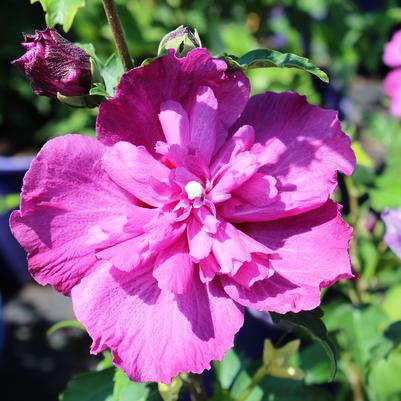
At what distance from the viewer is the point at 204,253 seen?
58 centimetres

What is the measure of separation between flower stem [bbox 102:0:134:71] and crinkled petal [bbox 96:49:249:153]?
8cm

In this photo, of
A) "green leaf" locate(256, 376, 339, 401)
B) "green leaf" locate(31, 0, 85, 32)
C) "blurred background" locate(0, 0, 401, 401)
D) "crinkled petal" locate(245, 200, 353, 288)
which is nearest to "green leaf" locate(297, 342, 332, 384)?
"blurred background" locate(0, 0, 401, 401)

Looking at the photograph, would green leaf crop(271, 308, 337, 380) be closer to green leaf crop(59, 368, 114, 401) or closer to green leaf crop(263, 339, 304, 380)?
green leaf crop(263, 339, 304, 380)

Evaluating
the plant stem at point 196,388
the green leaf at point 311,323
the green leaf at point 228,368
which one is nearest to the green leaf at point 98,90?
the green leaf at point 311,323

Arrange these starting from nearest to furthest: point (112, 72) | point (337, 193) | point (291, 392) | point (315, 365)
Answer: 1. point (112, 72)
2. point (291, 392)
3. point (315, 365)
4. point (337, 193)

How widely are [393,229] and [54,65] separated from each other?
54cm

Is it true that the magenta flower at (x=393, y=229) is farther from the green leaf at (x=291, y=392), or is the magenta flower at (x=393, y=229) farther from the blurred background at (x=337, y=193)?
the green leaf at (x=291, y=392)

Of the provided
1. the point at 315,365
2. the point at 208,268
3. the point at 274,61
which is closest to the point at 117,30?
the point at 274,61

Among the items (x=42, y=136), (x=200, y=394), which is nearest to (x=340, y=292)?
(x=200, y=394)

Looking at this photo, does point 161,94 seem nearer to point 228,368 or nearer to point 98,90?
point 98,90

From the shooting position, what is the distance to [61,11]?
643 mm

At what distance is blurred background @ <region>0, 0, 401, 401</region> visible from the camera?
108cm

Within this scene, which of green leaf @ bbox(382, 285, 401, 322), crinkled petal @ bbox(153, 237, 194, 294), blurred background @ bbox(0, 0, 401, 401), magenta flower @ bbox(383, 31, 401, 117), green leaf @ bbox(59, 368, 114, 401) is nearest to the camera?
crinkled petal @ bbox(153, 237, 194, 294)

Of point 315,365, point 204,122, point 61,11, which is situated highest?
point 61,11
